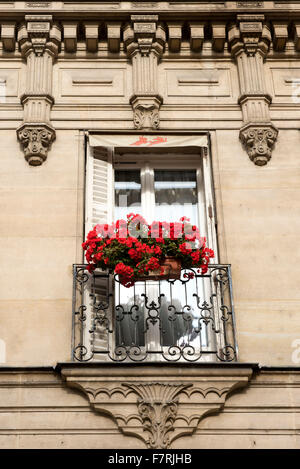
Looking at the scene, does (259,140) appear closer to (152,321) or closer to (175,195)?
(175,195)

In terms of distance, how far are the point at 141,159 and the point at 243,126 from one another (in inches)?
54.1

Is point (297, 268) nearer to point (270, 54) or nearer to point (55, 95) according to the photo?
point (270, 54)

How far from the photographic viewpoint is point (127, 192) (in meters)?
9.22

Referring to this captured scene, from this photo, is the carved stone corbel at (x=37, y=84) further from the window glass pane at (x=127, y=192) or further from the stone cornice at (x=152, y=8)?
the window glass pane at (x=127, y=192)

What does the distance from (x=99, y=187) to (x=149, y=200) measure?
2.20 ft

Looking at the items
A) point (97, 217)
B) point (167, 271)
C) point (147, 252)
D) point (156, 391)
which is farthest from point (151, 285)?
point (156, 391)

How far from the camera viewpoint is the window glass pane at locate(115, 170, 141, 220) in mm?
9094

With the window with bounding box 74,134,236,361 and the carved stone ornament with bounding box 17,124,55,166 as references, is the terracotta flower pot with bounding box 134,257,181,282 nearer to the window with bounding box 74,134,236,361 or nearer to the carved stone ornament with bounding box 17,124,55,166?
the window with bounding box 74,134,236,361

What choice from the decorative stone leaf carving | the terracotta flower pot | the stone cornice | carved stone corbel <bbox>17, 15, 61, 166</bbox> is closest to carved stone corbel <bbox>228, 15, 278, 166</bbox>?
the stone cornice

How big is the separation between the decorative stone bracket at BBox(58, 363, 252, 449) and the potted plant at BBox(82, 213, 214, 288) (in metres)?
1.01

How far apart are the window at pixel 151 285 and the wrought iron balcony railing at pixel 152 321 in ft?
0.04

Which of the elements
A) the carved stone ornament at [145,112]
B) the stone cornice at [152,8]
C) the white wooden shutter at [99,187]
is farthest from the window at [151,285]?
the stone cornice at [152,8]

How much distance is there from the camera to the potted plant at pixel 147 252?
7637mm

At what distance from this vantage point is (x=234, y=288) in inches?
320
